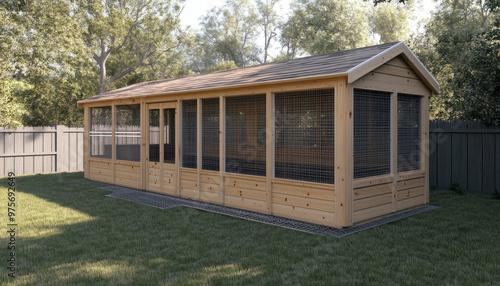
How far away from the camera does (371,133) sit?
571 cm

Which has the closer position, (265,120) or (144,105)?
(265,120)

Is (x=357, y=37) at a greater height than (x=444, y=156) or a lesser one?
greater

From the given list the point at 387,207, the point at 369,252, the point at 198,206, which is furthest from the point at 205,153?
the point at 369,252

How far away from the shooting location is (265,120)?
20.3 ft

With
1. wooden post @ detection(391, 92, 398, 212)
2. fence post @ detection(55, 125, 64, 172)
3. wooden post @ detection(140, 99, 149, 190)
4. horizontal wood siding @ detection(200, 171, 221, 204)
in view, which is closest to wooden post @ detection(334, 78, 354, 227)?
A: wooden post @ detection(391, 92, 398, 212)

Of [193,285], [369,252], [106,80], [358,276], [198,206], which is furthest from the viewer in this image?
[106,80]

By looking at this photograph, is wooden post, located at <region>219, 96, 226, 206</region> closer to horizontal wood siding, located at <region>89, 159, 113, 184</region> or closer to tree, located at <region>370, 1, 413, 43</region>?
horizontal wood siding, located at <region>89, 159, 113, 184</region>

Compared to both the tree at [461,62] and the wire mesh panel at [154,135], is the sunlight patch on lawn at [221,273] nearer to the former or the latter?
the wire mesh panel at [154,135]

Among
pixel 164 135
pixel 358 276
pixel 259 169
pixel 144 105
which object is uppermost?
pixel 144 105

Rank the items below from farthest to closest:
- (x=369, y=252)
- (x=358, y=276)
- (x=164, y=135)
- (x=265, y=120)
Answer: (x=164, y=135) < (x=265, y=120) < (x=369, y=252) < (x=358, y=276)

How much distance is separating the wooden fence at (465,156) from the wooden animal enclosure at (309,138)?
6.46 feet

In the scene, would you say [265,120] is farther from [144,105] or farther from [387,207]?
[144,105]

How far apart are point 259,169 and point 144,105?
3.43 meters

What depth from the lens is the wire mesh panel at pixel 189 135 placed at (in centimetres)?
742
